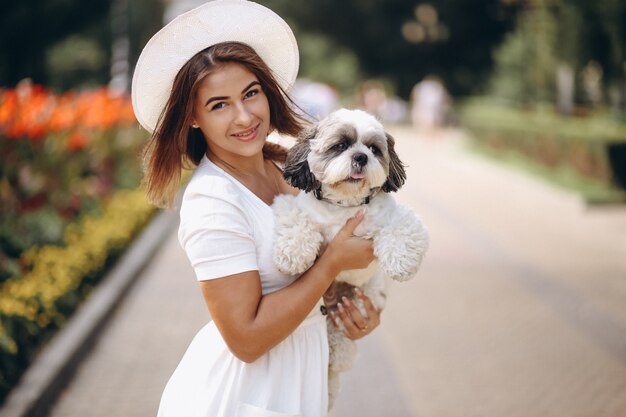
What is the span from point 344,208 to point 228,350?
2.06ft

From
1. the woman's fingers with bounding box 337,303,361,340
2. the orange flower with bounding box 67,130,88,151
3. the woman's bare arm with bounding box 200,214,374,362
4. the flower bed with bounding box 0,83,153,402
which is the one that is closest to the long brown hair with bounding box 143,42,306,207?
the woman's bare arm with bounding box 200,214,374,362

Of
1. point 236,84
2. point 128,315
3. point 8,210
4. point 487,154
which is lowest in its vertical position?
point 487,154

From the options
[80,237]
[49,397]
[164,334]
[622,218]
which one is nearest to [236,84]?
[49,397]

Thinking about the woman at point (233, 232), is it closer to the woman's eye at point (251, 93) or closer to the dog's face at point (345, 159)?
the woman's eye at point (251, 93)

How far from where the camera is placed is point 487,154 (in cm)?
2022

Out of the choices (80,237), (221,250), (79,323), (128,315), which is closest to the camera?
(221,250)

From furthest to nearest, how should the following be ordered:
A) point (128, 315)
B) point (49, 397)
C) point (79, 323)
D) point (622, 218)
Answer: point (622, 218) → point (128, 315) → point (79, 323) → point (49, 397)

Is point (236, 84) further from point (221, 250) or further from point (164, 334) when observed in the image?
point (164, 334)

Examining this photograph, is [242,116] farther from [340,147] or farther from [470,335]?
[470,335]

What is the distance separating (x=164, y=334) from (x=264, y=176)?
11.9 feet

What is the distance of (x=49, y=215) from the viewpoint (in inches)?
304

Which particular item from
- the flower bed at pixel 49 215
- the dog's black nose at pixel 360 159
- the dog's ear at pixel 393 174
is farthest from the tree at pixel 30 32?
the dog's black nose at pixel 360 159

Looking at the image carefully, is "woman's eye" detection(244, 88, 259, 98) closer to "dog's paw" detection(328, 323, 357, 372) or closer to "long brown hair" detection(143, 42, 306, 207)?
"long brown hair" detection(143, 42, 306, 207)

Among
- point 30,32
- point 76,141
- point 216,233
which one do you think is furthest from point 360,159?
point 30,32
